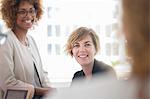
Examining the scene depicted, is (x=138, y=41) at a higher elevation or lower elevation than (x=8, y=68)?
higher

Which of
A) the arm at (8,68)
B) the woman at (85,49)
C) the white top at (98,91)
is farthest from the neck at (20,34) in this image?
the white top at (98,91)

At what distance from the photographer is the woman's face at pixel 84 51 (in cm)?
211

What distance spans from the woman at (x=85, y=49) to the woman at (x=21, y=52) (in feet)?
0.86

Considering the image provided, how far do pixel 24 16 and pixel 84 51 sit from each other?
472 millimetres

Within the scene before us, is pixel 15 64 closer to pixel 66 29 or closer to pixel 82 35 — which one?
pixel 82 35

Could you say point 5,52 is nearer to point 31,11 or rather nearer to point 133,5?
point 31,11

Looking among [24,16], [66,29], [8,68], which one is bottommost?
[8,68]

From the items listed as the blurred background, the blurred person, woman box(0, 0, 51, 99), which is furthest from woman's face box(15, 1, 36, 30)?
the blurred person

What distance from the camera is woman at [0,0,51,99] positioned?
1.96m

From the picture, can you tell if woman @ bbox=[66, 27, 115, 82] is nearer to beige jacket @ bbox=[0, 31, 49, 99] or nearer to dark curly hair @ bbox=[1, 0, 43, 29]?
beige jacket @ bbox=[0, 31, 49, 99]

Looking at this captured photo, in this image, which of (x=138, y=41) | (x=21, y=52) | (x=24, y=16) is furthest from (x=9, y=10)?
(x=138, y=41)

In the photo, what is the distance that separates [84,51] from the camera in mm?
2131

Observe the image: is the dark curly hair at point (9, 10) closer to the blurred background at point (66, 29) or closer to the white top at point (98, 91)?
the blurred background at point (66, 29)

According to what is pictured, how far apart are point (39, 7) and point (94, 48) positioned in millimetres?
496
